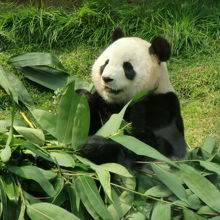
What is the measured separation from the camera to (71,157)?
10.9ft

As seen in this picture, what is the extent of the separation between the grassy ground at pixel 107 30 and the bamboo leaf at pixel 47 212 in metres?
3.61

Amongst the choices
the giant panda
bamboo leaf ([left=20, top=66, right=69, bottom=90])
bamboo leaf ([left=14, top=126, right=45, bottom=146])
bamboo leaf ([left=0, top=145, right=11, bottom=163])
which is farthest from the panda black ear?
bamboo leaf ([left=0, top=145, right=11, bottom=163])

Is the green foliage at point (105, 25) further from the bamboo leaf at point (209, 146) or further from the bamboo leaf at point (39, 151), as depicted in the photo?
the bamboo leaf at point (39, 151)

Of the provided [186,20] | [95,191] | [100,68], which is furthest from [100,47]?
[95,191]

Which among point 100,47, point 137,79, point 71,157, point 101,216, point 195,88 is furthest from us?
point 100,47

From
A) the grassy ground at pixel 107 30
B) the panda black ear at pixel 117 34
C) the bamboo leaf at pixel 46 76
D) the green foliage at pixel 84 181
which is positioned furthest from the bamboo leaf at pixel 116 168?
the grassy ground at pixel 107 30

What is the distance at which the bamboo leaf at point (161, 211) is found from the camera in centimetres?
311

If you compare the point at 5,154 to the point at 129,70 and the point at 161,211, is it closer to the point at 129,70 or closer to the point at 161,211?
the point at 161,211

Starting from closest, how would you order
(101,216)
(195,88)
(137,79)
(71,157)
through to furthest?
(101,216) → (71,157) → (137,79) → (195,88)

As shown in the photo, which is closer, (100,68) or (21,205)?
(21,205)

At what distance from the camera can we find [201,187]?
126 inches

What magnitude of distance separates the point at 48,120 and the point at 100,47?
370cm

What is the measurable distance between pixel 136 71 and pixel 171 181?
1145mm

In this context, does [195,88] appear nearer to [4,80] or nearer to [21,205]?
[4,80]
